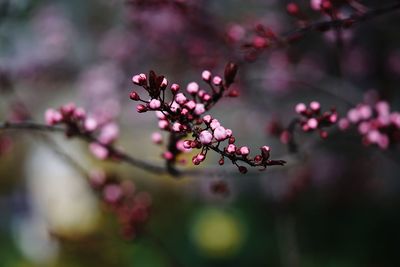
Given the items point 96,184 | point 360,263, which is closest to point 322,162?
point 360,263

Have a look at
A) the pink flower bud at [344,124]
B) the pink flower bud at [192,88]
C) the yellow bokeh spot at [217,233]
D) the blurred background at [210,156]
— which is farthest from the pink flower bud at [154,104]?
the yellow bokeh spot at [217,233]

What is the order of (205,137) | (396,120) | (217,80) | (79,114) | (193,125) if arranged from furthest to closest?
(396,120) → (79,114) → (217,80) → (193,125) → (205,137)

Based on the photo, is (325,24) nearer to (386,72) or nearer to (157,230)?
(386,72)

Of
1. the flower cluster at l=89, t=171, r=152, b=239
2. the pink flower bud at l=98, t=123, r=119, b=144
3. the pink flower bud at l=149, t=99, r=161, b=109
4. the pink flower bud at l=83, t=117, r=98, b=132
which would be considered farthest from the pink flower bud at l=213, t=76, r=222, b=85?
the flower cluster at l=89, t=171, r=152, b=239

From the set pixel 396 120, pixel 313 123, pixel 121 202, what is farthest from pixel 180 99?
pixel 121 202

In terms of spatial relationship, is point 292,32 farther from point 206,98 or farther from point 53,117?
point 53,117

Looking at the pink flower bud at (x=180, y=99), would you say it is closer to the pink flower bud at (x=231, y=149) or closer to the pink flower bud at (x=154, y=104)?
the pink flower bud at (x=154, y=104)

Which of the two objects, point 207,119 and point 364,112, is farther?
point 364,112
